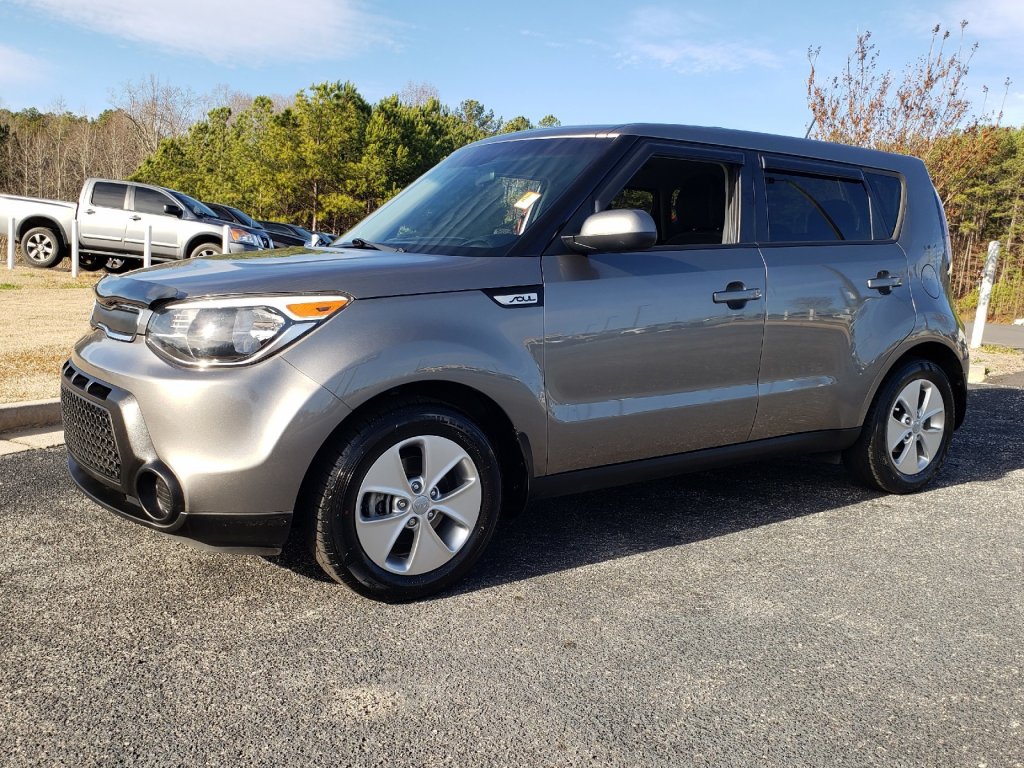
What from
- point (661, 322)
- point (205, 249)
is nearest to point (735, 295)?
point (661, 322)

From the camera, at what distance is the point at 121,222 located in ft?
58.6

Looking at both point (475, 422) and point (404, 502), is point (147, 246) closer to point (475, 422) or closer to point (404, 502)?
point (475, 422)

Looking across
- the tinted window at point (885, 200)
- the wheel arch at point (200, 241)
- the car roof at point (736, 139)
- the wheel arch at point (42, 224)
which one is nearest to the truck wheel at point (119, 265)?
the wheel arch at point (42, 224)

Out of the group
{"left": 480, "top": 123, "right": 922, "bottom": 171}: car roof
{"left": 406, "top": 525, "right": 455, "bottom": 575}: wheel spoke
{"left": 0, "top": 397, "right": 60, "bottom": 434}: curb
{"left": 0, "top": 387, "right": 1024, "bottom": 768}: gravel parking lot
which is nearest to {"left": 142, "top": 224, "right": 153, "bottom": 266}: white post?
{"left": 0, "top": 397, "right": 60, "bottom": 434}: curb

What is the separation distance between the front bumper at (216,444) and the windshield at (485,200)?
992 mm

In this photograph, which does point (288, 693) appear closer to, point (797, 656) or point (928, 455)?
point (797, 656)

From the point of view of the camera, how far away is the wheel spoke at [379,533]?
10.8ft

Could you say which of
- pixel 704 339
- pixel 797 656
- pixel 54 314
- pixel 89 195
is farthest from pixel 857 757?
pixel 89 195

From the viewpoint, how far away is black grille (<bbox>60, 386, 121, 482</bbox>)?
10.7ft

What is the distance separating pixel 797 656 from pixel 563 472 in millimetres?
1150

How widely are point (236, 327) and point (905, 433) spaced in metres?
3.60

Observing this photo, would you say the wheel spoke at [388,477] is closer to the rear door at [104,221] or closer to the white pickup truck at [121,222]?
the white pickup truck at [121,222]

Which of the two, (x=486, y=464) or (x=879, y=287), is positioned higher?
(x=879, y=287)

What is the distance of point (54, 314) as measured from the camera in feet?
37.1
